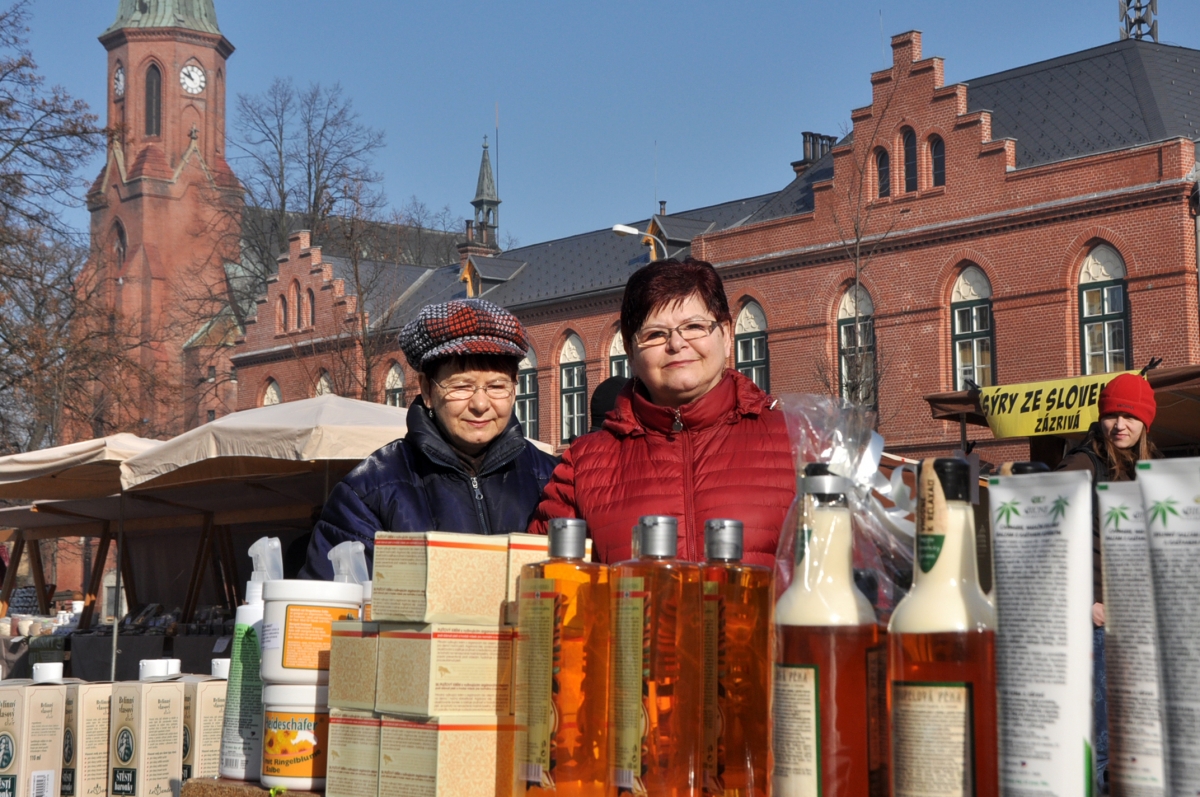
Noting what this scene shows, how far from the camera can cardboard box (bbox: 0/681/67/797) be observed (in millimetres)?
3797

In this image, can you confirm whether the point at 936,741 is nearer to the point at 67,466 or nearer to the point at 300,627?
the point at 300,627

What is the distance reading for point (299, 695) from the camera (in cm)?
227

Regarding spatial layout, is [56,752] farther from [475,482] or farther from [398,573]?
[398,573]

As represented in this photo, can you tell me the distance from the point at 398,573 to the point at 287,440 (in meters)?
7.50

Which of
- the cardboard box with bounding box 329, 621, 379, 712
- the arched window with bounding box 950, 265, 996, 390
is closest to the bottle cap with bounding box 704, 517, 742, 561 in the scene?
the cardboard box with bounding box 329, 621, 379, 712

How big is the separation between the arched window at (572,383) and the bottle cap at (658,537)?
120 feet

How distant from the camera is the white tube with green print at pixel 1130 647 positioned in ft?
4.26

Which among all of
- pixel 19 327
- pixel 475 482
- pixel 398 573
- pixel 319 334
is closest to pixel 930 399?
pixel 475 482

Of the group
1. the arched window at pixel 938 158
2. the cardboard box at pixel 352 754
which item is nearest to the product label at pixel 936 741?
the cardboard box at pixel 352 754

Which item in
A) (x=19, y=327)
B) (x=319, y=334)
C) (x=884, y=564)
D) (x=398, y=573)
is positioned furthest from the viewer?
(x=319, y=334)

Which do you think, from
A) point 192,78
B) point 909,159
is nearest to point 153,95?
point 192,78

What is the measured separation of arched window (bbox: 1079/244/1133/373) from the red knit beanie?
2308cm

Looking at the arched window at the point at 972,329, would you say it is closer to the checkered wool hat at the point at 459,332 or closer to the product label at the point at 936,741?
the checkered wool hat at the point at 459,332

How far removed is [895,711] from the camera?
1.45 metres
